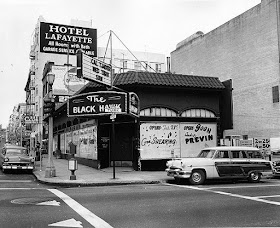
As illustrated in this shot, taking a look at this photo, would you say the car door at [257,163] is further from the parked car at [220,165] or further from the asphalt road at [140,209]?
the asphalt road at [140,209]

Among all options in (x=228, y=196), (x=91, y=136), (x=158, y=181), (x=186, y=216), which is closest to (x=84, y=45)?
(x=91, y=136)

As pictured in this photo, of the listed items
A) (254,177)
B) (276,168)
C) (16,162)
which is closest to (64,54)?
(16,162)

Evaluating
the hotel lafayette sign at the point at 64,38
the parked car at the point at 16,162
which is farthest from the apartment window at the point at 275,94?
the hotel lafayette sign at the point at 64,38

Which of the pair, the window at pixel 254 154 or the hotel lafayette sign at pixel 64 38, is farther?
the hotel lafayette sign at pixel 64 38

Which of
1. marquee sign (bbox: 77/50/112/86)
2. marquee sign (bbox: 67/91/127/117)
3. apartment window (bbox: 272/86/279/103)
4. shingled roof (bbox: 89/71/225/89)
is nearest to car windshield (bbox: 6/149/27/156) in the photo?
marquee sign (bbox: 67/91/127/117)

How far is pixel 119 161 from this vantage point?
73.2 ft

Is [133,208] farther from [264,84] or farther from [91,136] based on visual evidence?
[264,84]

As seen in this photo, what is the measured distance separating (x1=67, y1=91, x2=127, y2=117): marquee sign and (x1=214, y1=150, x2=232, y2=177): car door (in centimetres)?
529

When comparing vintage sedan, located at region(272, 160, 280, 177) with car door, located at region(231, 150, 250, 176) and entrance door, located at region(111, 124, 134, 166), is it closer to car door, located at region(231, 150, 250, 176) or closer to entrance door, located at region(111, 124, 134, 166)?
car door, located at region(231, 150, 250, 176)

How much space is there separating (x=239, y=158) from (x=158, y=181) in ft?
13.1

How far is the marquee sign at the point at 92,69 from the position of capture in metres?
17.2

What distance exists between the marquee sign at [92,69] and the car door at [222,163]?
7.10 metres

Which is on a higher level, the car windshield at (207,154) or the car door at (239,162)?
the car windshield at (207,154)

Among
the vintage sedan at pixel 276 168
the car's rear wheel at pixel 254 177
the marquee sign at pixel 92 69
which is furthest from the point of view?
the vintage sedan at pixel 276 168
